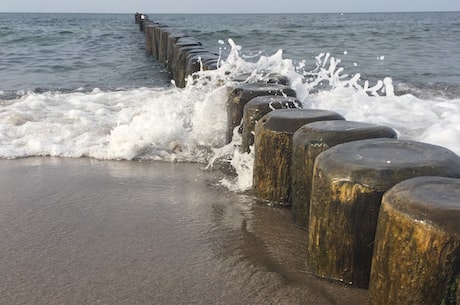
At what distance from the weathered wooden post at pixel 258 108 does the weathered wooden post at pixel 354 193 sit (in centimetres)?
137

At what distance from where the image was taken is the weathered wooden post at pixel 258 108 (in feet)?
12.9

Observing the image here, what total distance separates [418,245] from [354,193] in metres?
0.48

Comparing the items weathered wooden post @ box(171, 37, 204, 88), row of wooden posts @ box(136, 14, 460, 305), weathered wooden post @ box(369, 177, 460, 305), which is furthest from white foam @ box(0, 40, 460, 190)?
weathered wooden post @ box(369, 177, 460, 305)

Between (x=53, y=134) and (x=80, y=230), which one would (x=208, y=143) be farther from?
(x=80, y=230)

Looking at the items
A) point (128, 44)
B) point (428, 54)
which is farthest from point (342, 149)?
point (128, 44)

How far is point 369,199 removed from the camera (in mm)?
2258

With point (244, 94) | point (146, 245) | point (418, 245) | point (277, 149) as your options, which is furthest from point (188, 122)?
point (418, 245)

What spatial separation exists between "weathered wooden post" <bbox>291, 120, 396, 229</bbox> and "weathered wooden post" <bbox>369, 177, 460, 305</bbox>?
0.85m

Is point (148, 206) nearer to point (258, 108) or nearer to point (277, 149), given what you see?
point (277, 149)

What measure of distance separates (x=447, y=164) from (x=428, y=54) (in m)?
14.8

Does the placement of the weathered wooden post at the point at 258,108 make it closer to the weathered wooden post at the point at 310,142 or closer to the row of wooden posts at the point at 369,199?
the row of wooden posts at the point at 369,199

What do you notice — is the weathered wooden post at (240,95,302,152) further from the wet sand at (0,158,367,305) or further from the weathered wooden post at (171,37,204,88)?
the weathered wooden post at (171,37,204,88)

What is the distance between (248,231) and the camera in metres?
3.21

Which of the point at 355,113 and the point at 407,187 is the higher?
the point at 407,187
